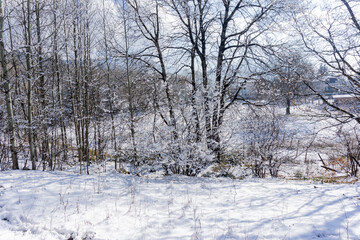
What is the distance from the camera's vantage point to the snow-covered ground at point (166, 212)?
290 cm

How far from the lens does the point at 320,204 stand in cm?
400

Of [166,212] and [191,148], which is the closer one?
[166,212]

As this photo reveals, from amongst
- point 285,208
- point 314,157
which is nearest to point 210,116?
point 285,208

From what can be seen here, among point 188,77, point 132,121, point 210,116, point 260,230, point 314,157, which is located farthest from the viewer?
point 314,157

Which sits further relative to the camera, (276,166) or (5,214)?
(276,166)

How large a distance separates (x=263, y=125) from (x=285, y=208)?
5.42 m

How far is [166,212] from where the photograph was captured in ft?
11.9

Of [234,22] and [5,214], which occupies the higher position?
[234,22]

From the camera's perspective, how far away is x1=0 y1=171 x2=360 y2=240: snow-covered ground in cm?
290

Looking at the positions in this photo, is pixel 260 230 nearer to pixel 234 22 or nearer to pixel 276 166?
pixel 276 166

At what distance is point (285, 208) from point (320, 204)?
2.61 ft

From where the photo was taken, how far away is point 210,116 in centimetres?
697

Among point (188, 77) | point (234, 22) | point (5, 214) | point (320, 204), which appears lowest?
point (320, 204)

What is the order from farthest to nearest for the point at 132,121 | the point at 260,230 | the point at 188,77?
the point at 188,77 → the point at 132,121 → the point at 260,230
